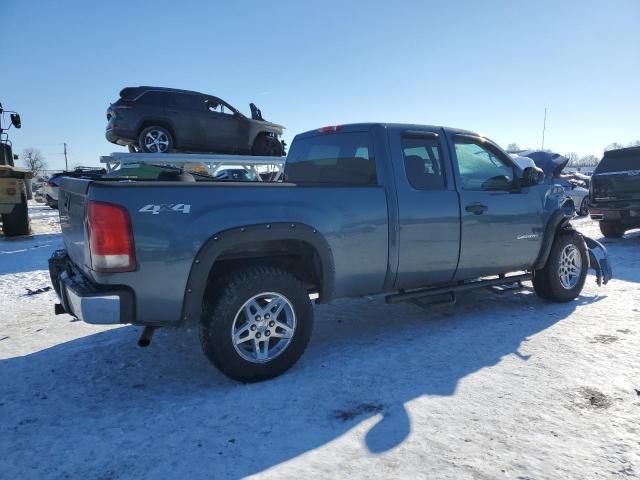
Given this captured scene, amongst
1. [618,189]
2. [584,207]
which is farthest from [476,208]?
[584,207]

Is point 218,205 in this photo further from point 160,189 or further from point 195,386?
point 195,386

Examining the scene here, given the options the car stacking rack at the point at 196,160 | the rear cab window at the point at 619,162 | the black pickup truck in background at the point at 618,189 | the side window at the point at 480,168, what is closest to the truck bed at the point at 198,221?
the side window at the point at 480,168

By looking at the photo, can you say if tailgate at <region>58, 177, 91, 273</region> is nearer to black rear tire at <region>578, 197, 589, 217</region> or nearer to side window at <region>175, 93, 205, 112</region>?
side window at <region>175, 93, 205, 112</region>

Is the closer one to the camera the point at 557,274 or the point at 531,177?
the point at 531,177

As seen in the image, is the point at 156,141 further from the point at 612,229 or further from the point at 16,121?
the point at 612,229

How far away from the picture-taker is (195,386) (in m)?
3.28

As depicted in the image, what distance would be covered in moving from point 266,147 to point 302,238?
29.4ft

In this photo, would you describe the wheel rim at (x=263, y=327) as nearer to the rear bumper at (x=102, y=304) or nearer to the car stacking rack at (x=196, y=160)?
the rear bumper at (x=102, y=304)

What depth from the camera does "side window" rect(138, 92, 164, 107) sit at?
30.8 ft

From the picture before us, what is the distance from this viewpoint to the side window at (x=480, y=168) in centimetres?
445

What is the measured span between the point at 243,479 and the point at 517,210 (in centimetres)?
374

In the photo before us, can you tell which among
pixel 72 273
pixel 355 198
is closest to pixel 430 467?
pixel 355 198

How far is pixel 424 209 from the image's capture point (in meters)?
3.97

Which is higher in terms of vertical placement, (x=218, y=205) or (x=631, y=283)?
(x=218, y=205)
